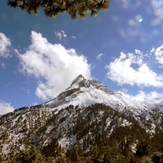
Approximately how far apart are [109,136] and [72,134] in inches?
1451

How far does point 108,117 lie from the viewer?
196125mm

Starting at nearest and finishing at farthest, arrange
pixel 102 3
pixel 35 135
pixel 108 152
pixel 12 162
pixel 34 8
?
1. pixel 102 3
2. pixel 34 8
3. pixel 12 162
4. pixel 108 152
5. pixel 35 135

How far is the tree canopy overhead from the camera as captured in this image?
277 inches

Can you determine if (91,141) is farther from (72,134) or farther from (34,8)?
(34,8)

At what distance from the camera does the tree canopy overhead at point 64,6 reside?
7.03 metres

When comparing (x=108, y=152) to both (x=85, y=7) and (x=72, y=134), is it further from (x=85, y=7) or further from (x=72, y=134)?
(x=72, y=134)

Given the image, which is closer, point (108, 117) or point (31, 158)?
point (31, 158)

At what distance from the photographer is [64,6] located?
7.39 metres

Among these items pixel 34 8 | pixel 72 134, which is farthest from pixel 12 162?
pixel 72 134

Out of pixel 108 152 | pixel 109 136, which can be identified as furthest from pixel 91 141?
pixel 108 152

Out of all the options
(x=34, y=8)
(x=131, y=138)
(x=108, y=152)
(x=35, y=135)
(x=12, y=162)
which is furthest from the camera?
(x=35, y=135)

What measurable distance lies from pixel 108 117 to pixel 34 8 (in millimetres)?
195444

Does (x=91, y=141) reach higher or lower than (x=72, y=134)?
lower

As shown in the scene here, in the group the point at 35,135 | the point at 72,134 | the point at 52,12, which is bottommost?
the point at 52,12
